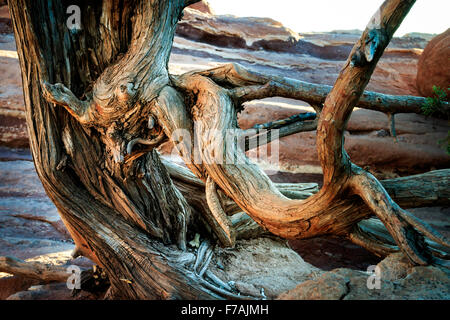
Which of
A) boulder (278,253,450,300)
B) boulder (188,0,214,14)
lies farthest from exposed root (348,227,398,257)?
boulder (188,0,214,14)

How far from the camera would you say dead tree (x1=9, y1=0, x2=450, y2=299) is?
235 cm

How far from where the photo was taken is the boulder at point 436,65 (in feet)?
19.3

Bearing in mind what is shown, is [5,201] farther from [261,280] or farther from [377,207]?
[377,207]

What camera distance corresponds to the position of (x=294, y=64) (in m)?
7.92

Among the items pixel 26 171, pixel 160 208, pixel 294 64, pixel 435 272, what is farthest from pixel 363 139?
pixel 26 171

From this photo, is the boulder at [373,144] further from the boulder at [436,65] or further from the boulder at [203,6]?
the boulder at [203,6]

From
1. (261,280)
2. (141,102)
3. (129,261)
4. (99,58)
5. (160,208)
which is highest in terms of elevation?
(99,58)

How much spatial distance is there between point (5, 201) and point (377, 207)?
4397 millimetres

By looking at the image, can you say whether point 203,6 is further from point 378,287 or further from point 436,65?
point 378,287

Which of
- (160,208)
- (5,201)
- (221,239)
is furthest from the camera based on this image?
(5,201)

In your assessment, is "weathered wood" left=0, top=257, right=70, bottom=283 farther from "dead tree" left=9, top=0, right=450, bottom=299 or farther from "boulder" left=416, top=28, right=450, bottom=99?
"boulder" left=416, top=28, right=450, bottom=99

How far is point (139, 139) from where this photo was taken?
275cm

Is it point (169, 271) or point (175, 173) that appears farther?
point (175, 173)

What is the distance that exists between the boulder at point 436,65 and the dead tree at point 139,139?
3.66 m
